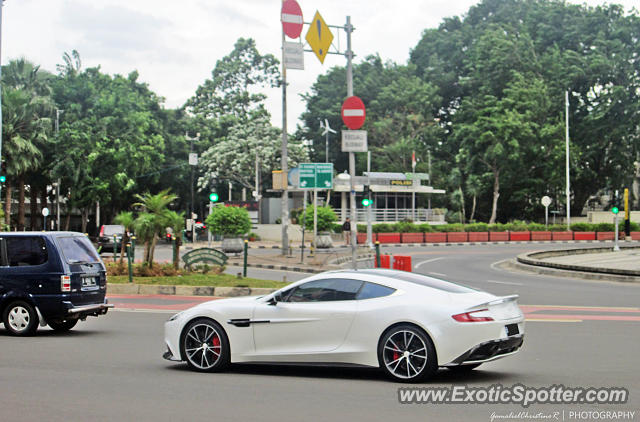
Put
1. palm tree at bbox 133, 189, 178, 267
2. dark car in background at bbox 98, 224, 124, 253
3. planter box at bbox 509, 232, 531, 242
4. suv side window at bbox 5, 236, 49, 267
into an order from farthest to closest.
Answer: planter box at bbox 509, 232, 531, 242
dark car in background at bbox 98, 224, 124, 253
palm tree at bbox 133, 189, 178, 267
suv side window at bbox 5, 236, 49, 267

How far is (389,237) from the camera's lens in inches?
2087

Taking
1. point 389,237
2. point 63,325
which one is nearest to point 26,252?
point 63,325

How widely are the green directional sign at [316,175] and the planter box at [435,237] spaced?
19.2 m

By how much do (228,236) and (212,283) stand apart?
1946cm

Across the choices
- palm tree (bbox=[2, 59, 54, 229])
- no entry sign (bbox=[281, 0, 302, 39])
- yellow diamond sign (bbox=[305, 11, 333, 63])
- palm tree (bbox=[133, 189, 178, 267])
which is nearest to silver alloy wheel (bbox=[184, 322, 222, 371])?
palm tree (bbox=[133, 189, 178, 267])

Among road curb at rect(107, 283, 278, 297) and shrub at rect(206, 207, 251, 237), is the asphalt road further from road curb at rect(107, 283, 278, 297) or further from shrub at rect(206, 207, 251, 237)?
shrub at rect(206, 207, 251, 237)

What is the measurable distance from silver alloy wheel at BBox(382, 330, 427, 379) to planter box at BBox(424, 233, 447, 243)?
152ft

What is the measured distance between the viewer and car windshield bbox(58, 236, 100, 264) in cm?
1270

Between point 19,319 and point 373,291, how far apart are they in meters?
6.57

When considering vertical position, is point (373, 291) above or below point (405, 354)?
above

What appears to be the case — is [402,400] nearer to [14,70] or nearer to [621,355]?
[621,355]

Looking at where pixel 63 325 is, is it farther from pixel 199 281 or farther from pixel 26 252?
pixel 199 281

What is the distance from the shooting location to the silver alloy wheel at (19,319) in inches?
489

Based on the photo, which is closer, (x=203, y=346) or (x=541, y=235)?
(x=203, y=346)
